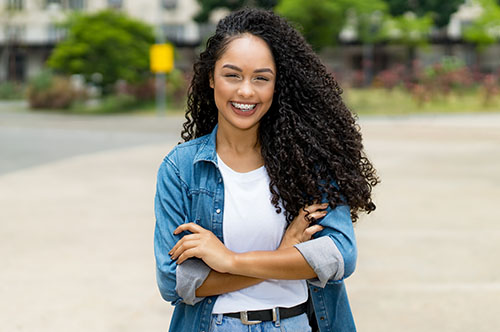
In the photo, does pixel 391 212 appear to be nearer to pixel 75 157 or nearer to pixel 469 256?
pixel 469 256

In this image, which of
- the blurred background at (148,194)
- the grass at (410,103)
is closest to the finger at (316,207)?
the blurred background at (148,194)

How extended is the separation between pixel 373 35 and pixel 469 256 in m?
39.4

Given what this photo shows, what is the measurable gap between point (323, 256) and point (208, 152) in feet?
1.45

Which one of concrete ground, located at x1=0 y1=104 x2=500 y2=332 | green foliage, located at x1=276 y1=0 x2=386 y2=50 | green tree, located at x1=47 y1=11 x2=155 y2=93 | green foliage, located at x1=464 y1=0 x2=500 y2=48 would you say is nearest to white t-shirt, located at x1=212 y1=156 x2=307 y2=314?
concrete ground, located at x1=0 y1=104 x2=500 y2=332

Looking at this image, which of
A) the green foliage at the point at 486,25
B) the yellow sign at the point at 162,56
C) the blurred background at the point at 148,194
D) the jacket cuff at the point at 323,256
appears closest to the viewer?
the jacket cuff at the point at 323,256

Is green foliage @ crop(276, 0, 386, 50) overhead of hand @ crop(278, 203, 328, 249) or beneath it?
overhead

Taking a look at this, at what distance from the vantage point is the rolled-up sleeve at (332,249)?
1.92 m

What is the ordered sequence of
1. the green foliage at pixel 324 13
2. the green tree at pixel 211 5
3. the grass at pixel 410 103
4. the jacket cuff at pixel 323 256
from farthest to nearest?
the green tree at pixel 211 5 → the green foliage at pixel 324 13 → the grass at pixel 410 103 → the jacket cuff at pixel 323 256

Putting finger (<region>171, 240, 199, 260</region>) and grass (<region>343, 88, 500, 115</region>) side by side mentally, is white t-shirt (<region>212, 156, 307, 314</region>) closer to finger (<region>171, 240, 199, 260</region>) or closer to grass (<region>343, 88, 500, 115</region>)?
finger (<region>171, 240, 199, 260</region>)

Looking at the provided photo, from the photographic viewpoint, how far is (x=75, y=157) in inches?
501

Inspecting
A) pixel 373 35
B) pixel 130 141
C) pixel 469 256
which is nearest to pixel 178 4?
pixel 373 35

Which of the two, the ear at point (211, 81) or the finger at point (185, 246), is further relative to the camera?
the ear at point (211, 81)

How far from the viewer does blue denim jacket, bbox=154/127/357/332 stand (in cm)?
194

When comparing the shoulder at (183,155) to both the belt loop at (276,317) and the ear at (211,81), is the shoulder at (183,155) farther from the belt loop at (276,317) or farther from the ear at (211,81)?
the belt loop at (276,317)
